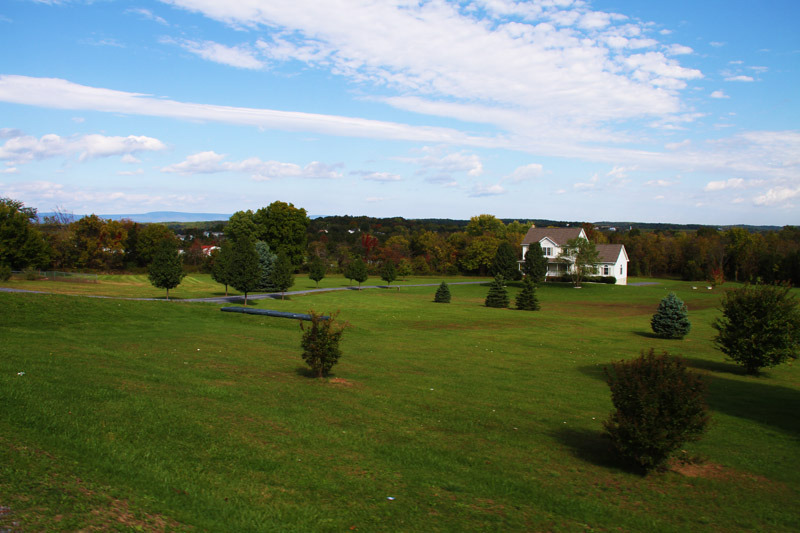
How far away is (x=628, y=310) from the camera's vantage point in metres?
50.4

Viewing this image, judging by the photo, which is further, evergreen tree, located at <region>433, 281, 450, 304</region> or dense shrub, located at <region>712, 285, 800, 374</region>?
evergreen tree, located at <region>433, 281, 450, 304</region>

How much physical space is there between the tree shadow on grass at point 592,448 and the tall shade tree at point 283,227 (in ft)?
221

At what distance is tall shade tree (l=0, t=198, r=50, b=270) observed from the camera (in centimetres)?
5816

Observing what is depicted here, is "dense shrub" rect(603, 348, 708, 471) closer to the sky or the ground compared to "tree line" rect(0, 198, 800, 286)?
closer to the ground

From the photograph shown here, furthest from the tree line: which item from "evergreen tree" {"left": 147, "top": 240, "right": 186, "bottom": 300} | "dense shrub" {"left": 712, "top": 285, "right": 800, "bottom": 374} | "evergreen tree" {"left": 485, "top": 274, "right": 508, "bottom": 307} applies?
"dense shrub" {"left": 712, "top": 285, "right": 800, "bottom": 374}

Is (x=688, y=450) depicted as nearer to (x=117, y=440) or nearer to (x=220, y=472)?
(x=220, y=472)

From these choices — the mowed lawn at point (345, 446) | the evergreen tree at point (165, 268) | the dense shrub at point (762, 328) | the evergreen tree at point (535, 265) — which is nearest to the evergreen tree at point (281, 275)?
the evergreen tree at point (165, 268)

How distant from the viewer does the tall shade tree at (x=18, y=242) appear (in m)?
58.2

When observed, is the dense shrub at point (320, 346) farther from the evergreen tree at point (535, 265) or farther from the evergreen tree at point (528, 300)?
the evergreen tree at point (535, 265)

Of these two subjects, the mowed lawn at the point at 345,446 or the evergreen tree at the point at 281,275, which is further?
the evergreen tree at the point at 281,275

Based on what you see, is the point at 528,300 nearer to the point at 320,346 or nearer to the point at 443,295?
the point at 443,295

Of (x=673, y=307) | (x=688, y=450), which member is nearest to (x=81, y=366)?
(x=688, y=450)

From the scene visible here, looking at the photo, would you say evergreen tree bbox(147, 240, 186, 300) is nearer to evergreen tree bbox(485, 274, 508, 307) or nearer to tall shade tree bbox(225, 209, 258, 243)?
evergreen tree bbox(485, 274, 508, 307)

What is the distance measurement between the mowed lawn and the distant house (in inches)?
2528
